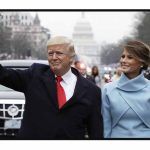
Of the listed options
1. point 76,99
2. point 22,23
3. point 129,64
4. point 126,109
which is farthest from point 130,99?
point 22,23

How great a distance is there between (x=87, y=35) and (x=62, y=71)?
6649 cm

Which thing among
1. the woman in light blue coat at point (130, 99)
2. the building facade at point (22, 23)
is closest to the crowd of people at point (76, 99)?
the woman in light blue coat at point (130, 99)

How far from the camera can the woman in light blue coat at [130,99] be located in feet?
9.15

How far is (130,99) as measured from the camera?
283 centimetres

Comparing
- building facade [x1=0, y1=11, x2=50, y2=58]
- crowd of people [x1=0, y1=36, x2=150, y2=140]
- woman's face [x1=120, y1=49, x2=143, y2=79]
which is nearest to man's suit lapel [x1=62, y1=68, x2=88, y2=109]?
crowd of people [x1=0, y1=36, x2=150, y2=140]

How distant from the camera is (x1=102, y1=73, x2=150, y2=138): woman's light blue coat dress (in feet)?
9.12

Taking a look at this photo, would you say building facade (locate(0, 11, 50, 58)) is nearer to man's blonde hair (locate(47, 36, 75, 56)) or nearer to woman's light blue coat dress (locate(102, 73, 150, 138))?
man's blonde hair (locate(47, 36, 75, 56))

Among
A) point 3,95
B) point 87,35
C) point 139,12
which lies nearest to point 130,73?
point 139,12

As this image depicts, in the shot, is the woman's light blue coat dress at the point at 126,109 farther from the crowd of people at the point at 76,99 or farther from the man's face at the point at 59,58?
the man's face at the point at 59,58

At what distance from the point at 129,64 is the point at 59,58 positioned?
374 mm

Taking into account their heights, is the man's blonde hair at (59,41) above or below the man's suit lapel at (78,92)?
above

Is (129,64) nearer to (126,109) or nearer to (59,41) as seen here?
(126,109)

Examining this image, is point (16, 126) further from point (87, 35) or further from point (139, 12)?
point (87, 35)
